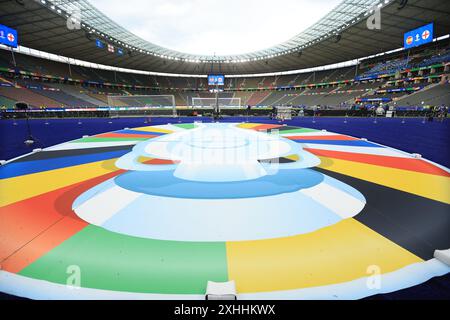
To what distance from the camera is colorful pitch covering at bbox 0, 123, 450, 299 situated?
200 centimetres

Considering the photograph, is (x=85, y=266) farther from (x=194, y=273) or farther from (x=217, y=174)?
(x=217, y=174)

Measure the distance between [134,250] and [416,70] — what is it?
62358 mm

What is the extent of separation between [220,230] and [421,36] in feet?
144

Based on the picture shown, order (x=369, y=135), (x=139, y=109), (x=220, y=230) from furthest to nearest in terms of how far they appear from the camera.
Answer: (x=139, y=109) → (x=369, y=135) → (x=220, y=230)

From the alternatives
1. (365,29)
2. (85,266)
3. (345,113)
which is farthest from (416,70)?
(85,266)

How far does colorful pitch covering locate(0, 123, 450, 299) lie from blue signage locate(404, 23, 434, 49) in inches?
1515

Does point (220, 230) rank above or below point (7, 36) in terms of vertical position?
below

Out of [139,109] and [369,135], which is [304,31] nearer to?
[139,109]

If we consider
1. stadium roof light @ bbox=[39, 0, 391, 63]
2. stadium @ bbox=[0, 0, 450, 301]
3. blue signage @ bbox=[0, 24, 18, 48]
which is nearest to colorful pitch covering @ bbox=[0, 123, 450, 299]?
stadium @ bbox=[0, 0, 450, 301]

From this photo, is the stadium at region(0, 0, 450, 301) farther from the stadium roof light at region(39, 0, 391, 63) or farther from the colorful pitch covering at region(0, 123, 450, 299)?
the stadium roof light at region(39, 0, 391, 63)

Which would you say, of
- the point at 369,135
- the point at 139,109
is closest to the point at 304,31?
the point at 139,109

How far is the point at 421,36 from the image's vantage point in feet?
99.7

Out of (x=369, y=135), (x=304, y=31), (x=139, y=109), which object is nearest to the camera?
(x=369, y=135)

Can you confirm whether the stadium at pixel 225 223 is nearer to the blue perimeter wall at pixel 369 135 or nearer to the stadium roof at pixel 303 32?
the blue perimeter wall at pixel 369 135
